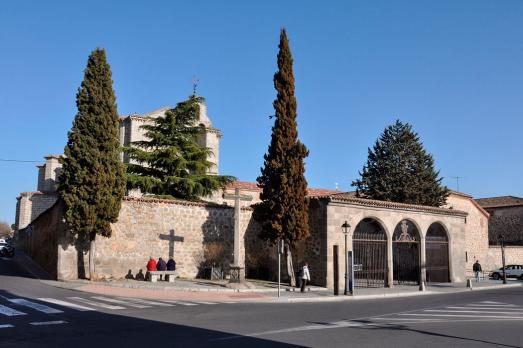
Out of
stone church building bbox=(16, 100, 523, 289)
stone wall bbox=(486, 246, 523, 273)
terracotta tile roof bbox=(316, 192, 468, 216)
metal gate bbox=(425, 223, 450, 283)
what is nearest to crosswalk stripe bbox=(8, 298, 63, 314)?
stone church building bbox=(16, 100, 523, 289)

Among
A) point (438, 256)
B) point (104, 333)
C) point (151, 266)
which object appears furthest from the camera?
point (438, 256)

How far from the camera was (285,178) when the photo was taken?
2422 cm

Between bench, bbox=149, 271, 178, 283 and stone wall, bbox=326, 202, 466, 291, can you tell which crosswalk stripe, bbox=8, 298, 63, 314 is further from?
stone wall, bbox=326, 202, 466, 291

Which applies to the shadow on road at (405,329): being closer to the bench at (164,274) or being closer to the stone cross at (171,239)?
the bench at (164,274)

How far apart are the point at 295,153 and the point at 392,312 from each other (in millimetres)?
10933

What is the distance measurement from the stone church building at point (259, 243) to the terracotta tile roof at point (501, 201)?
90.9 feet

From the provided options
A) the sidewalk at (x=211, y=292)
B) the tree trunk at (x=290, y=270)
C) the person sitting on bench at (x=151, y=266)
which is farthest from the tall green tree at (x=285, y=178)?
the person sitting on bench at (x=151, y=266)

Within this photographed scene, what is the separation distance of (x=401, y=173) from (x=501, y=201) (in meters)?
22.4

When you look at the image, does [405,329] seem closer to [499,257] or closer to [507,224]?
[499,257]

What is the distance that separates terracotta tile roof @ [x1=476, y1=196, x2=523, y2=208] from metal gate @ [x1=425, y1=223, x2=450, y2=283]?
28.3m

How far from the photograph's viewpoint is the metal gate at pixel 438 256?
3111 centimetres

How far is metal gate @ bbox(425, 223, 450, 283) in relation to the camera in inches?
1225

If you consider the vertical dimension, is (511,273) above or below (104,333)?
below

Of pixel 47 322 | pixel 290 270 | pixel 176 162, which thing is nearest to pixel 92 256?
pixel 290 270
